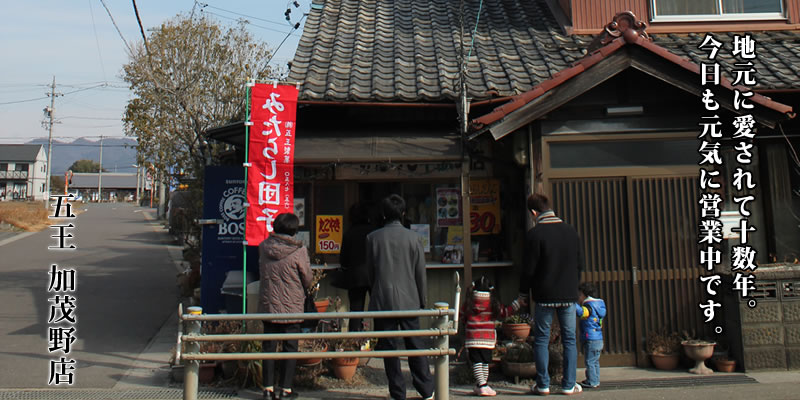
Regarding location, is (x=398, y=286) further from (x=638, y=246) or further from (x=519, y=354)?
(x=638, y=246)

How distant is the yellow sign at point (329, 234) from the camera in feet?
24.0

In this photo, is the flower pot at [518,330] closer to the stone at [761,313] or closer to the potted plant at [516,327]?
the potted plant at [516,327]

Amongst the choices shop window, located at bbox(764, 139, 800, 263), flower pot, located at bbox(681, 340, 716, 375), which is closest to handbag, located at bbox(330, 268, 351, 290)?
flower pot, located at bbox(681, 340, 716, 375)

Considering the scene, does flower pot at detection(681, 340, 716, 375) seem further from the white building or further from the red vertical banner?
the white building

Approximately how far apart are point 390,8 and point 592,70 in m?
5.52

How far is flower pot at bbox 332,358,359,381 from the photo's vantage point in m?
A: 5.80

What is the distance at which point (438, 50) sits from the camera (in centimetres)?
852

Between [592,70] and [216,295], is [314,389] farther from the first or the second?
[592,70]

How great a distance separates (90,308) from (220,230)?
4.43m

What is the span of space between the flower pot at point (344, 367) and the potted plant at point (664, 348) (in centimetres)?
365

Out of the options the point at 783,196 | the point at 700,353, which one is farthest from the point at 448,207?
the point at 783,196

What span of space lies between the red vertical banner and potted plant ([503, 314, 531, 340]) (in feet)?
10.3

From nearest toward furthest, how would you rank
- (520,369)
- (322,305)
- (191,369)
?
(191,369) → (520,369) → (322,305)

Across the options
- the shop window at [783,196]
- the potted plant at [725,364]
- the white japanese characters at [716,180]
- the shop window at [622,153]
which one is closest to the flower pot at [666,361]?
the potted plant at [725,364]
